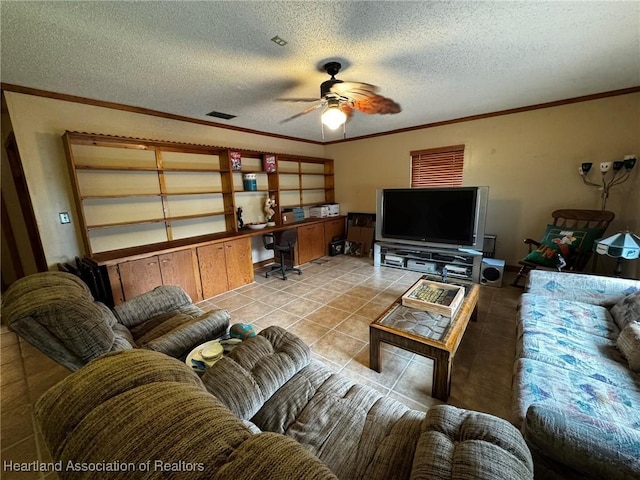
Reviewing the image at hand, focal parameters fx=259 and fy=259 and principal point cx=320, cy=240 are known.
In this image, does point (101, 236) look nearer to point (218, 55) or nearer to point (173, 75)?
point (173, 75)

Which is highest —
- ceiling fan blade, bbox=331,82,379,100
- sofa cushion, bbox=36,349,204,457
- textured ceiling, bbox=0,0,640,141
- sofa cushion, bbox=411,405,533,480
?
textured ceiling, bbox=0,0,640,141

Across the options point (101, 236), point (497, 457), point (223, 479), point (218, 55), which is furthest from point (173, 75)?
point (497, 457)

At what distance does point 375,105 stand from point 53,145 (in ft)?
11.3

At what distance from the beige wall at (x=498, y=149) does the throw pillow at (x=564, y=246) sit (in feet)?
2.02

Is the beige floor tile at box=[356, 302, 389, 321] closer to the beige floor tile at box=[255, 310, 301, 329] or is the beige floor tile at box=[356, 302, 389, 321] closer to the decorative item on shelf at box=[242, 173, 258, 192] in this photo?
the beige floor tile at box=[255, 310, 301, 329]

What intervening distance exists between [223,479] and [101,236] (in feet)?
11.9

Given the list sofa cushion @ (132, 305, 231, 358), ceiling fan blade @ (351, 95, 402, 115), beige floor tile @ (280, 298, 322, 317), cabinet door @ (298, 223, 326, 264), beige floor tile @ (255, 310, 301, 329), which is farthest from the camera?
cabinet door @ (298, 223, 326, 264)

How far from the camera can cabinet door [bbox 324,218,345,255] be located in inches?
212

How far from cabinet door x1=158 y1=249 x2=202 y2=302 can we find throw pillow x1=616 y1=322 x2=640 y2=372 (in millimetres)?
3868

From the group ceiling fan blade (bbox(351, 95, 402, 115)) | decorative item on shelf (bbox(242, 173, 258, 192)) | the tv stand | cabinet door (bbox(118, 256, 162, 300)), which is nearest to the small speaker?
the tv stand

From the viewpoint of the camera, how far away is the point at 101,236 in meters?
3.08

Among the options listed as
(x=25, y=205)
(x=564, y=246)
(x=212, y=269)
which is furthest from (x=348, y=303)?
(x=25, y=205)

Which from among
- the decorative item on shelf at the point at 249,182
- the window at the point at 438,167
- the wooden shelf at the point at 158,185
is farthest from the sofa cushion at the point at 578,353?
the decorative item on shelf at the point at 249,182

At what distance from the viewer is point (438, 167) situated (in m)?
4.57
